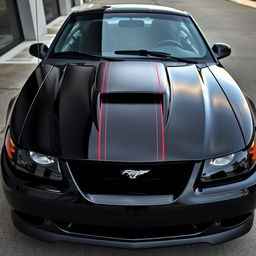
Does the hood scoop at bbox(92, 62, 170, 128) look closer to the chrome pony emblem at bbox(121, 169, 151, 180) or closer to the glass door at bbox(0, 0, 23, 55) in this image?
the chrome pony emblem at bbox(121, 169, 151, 180)

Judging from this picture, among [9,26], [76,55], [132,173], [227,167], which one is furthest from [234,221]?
[9,26]

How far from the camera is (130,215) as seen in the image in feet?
5.88

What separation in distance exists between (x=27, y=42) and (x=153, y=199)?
7.90 m

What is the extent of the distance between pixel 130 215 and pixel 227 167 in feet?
2.00

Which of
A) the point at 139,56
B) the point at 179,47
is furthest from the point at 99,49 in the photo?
the point at 179,47

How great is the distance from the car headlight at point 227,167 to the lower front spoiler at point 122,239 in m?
0.29

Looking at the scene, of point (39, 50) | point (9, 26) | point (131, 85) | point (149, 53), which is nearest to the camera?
point (131, 85)

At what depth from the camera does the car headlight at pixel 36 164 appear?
1.87 m

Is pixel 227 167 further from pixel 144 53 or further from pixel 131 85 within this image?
pixel 144 53

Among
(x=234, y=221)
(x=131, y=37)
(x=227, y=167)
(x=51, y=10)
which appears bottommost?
(x=51, y=10)

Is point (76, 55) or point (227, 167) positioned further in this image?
point (76, 55)

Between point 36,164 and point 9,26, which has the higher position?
point 36,164

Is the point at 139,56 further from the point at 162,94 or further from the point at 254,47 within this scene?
the point at 254,47

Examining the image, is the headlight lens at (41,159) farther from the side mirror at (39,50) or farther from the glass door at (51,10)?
the glass door at (51,10)
